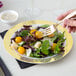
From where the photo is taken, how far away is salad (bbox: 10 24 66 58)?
0.87 m

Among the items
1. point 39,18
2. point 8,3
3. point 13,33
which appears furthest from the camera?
point 8,3

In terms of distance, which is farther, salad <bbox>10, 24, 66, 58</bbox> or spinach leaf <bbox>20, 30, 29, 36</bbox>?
spinach leaf <bbox>20, 30, 29, 36</bbox>

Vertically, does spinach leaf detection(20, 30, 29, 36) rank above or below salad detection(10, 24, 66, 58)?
above

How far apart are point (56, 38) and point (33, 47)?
0.52 feet

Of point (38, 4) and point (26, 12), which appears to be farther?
point (38, 4)

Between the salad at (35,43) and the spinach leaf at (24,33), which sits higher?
the spinach leaf at (24,33)

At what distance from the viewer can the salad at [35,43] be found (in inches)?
34.3

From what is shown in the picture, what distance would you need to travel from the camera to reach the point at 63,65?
2.90 feet

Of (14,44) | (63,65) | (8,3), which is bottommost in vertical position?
(63,65)

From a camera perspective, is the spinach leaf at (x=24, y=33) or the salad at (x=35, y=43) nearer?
the salad at (x=35, y=43)

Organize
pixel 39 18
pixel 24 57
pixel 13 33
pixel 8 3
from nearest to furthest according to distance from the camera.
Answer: pixel 24 57 < pixel 13 33 < pixel 39 18 < pixel 8 3

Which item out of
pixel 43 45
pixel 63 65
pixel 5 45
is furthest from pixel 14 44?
pixel 63 65

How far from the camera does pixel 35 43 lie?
3.04ft

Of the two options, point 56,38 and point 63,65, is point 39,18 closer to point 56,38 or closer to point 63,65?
point 56,38
